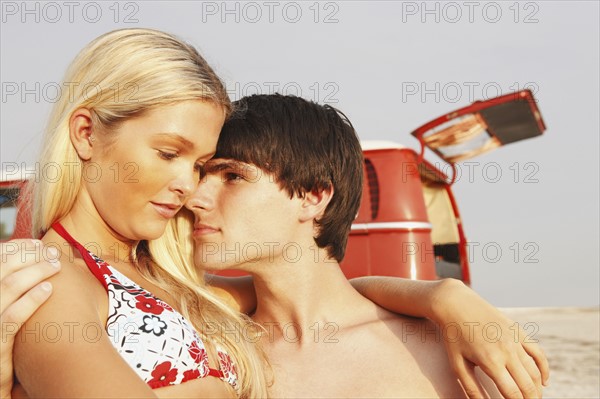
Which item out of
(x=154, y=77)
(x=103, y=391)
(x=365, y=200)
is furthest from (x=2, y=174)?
(x=103, y=391)

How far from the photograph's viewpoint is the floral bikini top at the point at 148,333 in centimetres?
217

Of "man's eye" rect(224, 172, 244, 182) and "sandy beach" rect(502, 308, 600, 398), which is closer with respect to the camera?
"man's eye" rect(224, 172, 244, 182)

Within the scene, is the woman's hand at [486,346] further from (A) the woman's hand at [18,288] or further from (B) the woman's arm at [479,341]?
(A) the woman's hand at [18,288]

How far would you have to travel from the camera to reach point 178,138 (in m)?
2.38

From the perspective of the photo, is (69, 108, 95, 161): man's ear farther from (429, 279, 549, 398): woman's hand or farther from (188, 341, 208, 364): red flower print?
(429, 279, 549, 398): woman's hand

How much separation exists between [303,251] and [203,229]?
50 centimetres

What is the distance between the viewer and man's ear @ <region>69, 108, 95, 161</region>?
2402mm

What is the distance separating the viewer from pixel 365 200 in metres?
6.75

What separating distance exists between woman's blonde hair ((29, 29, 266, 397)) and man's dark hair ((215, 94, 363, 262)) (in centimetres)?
51

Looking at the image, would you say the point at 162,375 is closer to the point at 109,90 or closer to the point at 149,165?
the point at 149,165

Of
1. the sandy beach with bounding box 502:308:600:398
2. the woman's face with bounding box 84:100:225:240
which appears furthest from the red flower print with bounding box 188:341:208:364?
the sandy beach with bounding box 502:308:600:398

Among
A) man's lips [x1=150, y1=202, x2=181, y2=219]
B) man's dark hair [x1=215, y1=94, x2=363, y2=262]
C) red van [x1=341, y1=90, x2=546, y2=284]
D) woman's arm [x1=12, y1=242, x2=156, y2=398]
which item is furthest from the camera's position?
red van [x1=341, y1=90, x2=546, y2=284]

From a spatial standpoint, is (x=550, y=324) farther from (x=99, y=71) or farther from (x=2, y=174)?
(x=99, y=71)

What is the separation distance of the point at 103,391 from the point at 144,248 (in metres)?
1.26
